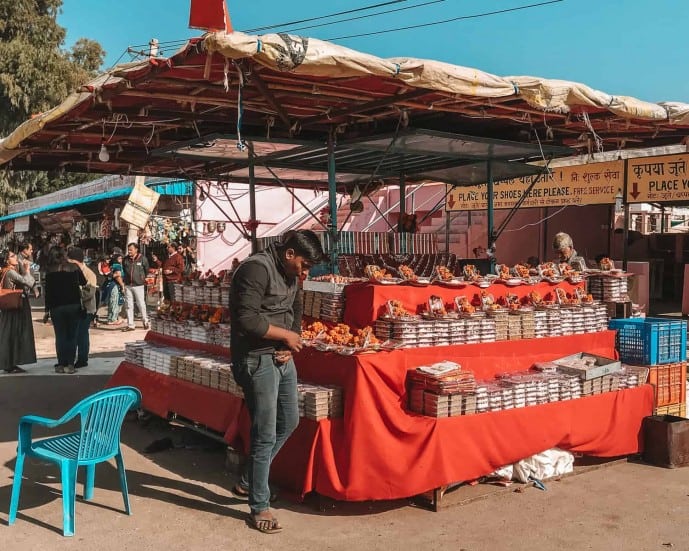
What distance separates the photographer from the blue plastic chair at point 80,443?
4.23 metres

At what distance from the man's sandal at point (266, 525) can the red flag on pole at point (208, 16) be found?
3.18 m

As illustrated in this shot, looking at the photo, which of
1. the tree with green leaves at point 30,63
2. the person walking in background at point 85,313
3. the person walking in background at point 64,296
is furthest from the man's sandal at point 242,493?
the tree with green leaves at point 30,63

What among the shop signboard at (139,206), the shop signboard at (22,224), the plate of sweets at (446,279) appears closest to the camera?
the plate of sweets at (446,279)

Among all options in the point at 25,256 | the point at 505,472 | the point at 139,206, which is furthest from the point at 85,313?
the point at 505,472

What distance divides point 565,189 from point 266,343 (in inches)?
484

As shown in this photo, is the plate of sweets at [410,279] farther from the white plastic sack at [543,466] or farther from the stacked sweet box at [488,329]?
the white plastic sack at [543,466]

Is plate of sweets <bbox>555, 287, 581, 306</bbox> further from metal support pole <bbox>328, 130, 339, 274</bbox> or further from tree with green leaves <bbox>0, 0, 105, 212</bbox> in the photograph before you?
tree with green leaves <bbox>0, 0, 105, 212</bbox>

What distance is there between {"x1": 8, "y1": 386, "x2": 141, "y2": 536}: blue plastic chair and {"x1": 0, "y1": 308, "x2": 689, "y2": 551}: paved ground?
0.27m

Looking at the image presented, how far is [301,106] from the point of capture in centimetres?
641

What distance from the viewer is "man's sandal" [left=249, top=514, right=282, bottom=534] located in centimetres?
438

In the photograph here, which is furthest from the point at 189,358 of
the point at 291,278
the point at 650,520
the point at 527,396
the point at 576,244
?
the point at 576,244

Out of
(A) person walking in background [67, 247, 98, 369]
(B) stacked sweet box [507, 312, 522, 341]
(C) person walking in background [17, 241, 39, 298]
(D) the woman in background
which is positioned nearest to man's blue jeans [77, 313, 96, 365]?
(A) person walking in background [67, 247, 98, 369]

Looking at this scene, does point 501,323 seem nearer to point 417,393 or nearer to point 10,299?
point 417,393

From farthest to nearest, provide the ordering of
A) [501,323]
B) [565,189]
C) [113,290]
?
[113,290]
[565,189]
[501,323]
